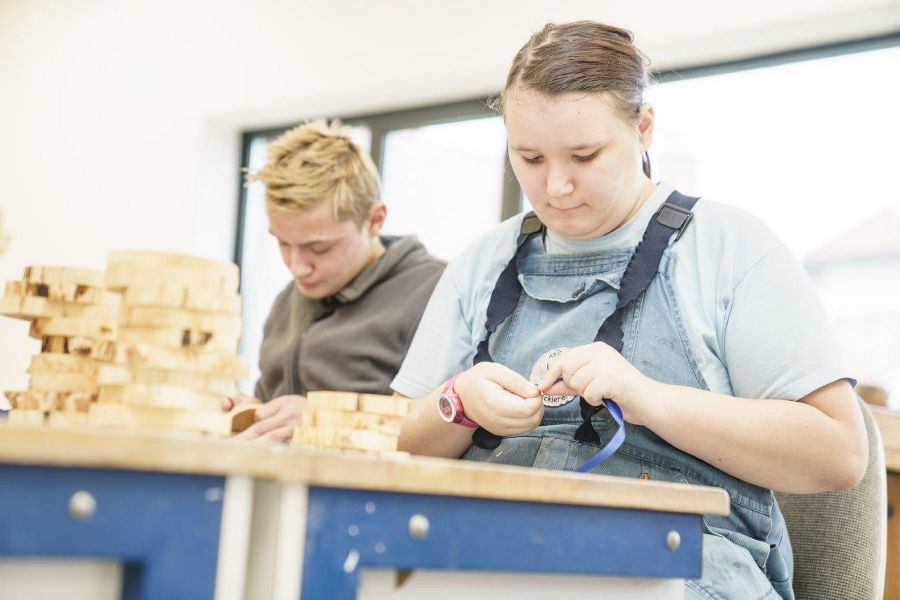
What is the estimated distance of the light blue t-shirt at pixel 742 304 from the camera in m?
1.37

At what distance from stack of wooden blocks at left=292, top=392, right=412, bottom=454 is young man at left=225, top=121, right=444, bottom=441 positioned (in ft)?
4.48

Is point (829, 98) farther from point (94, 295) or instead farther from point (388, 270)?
point (94, 295)

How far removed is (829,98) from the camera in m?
3.28

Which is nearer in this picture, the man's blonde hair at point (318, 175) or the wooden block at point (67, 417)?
the wooden block at point (67, 417)

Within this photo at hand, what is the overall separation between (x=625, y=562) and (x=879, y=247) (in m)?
2.46

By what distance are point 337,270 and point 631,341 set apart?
117 cm

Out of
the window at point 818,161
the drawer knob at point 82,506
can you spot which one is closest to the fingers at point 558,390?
the drawer knob at point 82,506

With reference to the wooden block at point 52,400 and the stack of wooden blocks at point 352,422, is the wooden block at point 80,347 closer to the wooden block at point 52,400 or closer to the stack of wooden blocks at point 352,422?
the wooden block at point 52,400

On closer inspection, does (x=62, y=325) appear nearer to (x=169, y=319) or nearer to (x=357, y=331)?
(x=169, y=319)

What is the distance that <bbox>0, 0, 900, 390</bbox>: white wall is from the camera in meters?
3.69

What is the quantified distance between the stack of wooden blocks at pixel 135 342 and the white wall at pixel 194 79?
2563 mm

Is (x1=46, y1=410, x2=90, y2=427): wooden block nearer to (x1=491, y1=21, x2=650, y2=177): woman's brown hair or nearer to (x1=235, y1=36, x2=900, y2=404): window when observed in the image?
(x1=491, y1=21, x2=650, y2=177): woman's brown hair

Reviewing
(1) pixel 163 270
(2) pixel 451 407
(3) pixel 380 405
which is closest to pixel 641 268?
(2) pixel 451 407

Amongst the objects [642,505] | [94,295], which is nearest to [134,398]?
[94,295]
